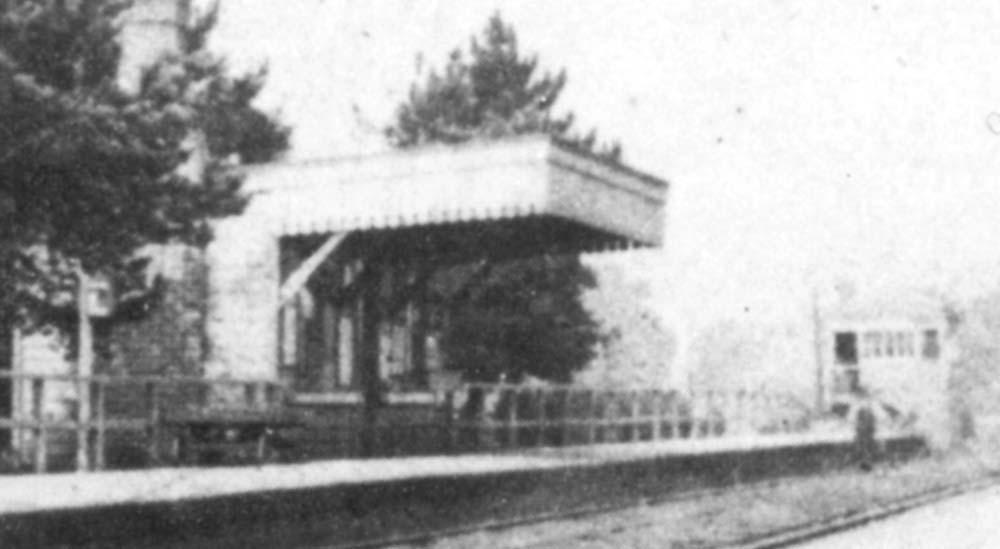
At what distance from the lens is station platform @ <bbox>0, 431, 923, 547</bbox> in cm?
1082

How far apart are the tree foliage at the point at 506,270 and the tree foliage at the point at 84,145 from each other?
10.0 metres

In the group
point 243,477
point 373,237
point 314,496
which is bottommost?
point 314,496

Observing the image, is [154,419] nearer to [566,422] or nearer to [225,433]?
[225,433]

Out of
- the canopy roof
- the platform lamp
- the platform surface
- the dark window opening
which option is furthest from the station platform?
the dark window opening

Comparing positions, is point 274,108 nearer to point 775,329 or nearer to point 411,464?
point 411,464

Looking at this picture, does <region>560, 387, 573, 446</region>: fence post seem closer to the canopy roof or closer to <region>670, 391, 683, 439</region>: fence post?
the canopy roof

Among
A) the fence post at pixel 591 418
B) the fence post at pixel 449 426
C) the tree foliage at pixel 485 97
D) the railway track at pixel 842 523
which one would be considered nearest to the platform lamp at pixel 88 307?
the fence post at pixel 449 426

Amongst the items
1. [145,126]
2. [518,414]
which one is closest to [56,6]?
[145,126]

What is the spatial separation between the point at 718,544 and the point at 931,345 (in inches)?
1021

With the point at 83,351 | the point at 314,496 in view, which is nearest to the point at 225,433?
the point at 83,351

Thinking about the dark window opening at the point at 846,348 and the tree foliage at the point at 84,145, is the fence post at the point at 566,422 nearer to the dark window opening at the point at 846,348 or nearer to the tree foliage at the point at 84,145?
the tree foliage at the point at 84,145

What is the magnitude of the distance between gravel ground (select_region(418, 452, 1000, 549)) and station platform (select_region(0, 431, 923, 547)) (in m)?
0.59

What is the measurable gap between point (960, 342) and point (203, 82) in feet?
83.2

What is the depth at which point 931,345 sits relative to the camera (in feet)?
126
